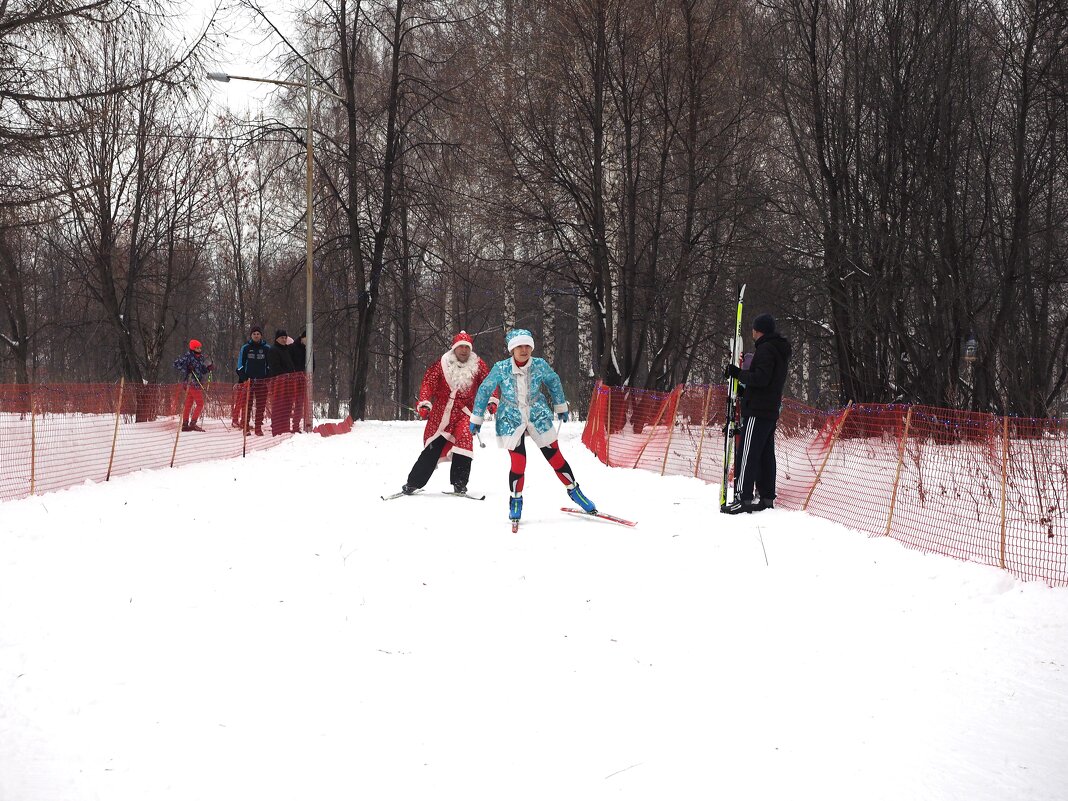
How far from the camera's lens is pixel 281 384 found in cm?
1852

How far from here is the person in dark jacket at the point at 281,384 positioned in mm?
18156

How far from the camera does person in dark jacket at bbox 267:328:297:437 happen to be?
1816cm

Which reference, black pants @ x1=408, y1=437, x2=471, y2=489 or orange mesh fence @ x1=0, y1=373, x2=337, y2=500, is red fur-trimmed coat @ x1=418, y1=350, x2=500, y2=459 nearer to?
black pants @ x1=408, y1=437, x2=471, y2=489

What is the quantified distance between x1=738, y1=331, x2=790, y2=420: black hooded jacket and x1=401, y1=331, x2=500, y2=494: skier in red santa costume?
2935 mm

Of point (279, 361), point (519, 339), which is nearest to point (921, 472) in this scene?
point (519, 339)

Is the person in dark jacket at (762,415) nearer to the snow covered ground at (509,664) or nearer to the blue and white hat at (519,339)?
the snow covered ground at (509,664)

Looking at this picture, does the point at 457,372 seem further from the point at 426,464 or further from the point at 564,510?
the point at 564,510

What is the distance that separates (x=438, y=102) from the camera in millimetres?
25609

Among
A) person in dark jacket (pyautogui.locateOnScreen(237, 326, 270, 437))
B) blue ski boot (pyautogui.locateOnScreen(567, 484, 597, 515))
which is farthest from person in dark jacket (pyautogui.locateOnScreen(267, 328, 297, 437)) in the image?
blue ski boot (pyautogui.locateOnScreen(567, 484, 597, 515))

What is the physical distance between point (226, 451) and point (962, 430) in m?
11.5

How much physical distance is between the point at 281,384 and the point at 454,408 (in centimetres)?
908

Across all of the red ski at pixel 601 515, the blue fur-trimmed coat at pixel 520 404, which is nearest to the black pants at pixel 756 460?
the red ski at pixel 601 515

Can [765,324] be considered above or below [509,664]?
above

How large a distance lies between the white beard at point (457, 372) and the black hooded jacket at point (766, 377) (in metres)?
3.03
